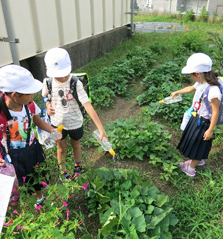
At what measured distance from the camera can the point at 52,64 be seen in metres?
2.06

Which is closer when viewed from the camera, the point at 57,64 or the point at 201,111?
the point at 57,64

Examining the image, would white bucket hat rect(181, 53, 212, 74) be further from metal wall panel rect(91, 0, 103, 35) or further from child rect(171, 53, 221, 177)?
metal wall panel rect(91, 0, 103, 35)

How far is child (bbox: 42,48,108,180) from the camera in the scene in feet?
6.79

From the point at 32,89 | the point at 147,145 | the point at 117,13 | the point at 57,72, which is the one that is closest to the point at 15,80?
the point at 32,89

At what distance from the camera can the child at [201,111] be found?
2.37 metres

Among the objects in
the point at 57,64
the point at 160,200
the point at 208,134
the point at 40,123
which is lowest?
the point at 160,200

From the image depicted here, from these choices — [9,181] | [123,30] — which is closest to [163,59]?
[123,30]

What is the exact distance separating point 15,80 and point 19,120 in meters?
0.36

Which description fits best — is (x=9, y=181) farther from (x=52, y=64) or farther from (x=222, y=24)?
(x=222, y=24)

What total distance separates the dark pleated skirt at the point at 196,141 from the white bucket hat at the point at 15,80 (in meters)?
1.81

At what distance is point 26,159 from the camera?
198 cm

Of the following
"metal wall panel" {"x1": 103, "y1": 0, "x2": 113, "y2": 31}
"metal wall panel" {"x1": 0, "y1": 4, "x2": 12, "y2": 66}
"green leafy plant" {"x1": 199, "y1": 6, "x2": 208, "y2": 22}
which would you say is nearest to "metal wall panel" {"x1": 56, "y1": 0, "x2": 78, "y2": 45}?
"metal wall panel" {"x1": 0, "y1": 4, "x2": 12, "y2": 66}

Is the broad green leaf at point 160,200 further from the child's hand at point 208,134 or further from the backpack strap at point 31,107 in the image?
the backpack strap at point 31,107

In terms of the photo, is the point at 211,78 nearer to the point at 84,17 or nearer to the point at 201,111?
the point at 201,111
